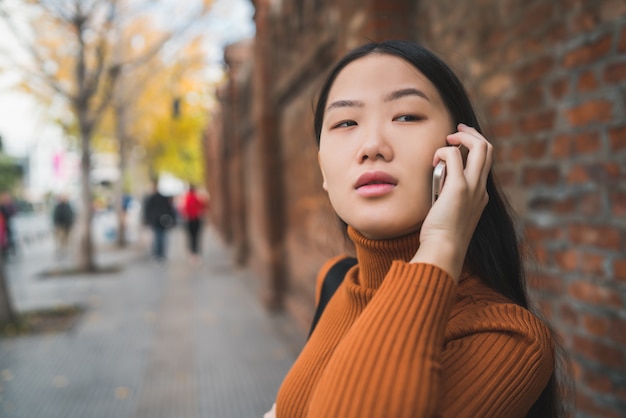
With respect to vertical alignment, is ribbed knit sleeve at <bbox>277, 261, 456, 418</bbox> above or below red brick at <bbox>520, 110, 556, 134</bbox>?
below

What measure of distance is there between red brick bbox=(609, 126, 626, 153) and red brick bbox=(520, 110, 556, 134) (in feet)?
1.28

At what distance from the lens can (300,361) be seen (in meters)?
1.44

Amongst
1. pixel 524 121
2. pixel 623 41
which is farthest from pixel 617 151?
pixel 524 121

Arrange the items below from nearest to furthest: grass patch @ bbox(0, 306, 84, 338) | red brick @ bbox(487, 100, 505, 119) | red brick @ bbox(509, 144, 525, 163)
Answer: red brick @ bbox(509, 144, 525, 163) → red brick @ bbox(487, 100, 505, 119) → grass patch @ bbox(0, 306, 84, 338)

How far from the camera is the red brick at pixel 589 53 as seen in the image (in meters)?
2.26

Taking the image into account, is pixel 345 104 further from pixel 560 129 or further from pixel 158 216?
pixel 158 216

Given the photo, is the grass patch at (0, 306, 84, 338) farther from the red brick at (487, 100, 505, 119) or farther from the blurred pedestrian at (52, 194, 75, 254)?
the blurred pedestrian at (52, 194, 75, 254)

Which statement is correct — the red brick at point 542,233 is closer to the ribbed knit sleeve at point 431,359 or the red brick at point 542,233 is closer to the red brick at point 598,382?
the red brick at point 598,382

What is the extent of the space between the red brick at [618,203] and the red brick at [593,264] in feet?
0.71

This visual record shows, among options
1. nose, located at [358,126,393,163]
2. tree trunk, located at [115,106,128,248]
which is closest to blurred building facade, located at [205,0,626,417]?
nose, located at [358,126,393,163]

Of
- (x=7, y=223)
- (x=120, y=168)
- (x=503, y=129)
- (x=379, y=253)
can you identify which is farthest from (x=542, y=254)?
(x=120, y=168)

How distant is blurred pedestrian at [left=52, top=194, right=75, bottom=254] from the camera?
49.7 ft

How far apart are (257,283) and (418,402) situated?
9.22 metres

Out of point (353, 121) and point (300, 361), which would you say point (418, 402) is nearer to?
point (300, 361)
